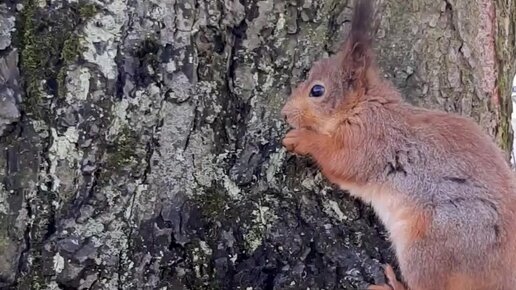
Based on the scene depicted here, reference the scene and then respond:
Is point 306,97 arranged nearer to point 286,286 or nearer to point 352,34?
point 352,34

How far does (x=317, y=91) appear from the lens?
57.6 inches

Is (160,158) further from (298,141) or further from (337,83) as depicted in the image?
(337,83)

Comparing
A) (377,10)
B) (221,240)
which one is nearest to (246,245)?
(221,240)

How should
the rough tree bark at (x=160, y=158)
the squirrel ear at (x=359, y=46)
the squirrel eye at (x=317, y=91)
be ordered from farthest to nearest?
the squirrel eye at (x=317, y=91) → the squirrel ear at (x=359, y=46) → the rough tree bark at (x=160, y=158)

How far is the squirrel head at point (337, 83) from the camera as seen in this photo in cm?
133

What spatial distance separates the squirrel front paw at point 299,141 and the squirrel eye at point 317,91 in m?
0.09

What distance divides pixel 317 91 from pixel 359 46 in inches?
5.4

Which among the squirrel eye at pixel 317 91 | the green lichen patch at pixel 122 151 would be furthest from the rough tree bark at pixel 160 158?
the squirrel eye at pixel 317 91

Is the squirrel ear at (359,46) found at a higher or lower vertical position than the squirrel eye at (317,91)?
higher

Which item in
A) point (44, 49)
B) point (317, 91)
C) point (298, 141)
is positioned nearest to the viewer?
point (44, 49)

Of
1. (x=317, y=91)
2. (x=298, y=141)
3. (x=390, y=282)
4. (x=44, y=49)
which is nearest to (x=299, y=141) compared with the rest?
(x=298, y=141)

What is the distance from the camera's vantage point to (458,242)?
126 centimetres

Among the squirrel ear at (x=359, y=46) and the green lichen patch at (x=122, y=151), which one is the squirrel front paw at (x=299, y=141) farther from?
the green lichen patch at (x=122, y=151)

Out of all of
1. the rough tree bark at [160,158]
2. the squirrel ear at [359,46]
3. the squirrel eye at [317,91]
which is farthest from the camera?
the squirrel eye at [317,91]
